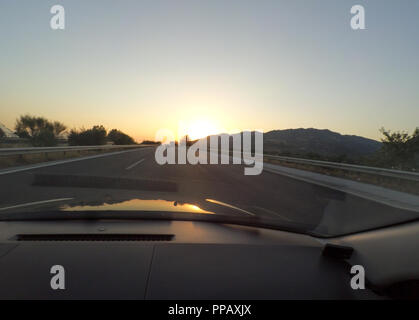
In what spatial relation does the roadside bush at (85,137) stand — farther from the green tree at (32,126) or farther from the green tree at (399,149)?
the green tree at (399,149)

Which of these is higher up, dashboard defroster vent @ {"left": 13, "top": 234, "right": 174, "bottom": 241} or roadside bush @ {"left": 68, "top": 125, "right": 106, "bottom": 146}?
roadside bush @ {"left": 68, "top": 125, "right": 106, "bottom": 146}

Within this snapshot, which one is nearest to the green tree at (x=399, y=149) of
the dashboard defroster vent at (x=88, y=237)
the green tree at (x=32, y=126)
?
the dashboard defroster vent at (x=88, y=237)

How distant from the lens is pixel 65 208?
129 inches

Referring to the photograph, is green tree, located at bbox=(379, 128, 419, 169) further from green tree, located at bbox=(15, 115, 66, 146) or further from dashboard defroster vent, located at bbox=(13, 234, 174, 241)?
green tree, located at bbox=(15, 115, 66, 146)

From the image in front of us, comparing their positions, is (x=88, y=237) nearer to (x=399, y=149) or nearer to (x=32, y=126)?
(x=399, y=149)

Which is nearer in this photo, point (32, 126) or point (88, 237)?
point (88, 237)

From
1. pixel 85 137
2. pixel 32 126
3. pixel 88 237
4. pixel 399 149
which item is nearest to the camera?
pixel 88 237

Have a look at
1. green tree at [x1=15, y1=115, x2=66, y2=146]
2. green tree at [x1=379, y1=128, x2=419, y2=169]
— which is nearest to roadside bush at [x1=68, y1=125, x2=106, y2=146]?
green tree at [x1=15, y1=115, x2=66, y2=146]

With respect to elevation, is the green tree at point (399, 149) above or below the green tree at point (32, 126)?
below

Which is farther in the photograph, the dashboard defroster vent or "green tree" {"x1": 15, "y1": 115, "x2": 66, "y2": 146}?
"green tree" {"x1": 15, "y1": 115, "x2": 66, "y2": 146}

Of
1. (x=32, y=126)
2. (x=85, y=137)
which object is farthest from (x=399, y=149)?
(x=32, y=126)
